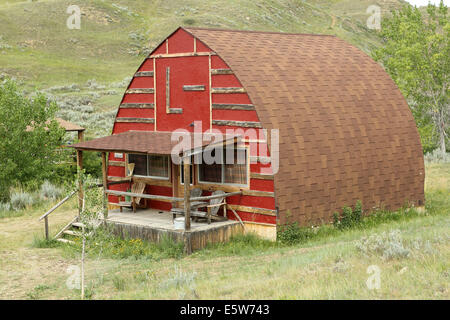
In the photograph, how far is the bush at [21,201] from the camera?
71.7 feet

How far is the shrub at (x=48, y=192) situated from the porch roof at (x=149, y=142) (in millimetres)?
6398

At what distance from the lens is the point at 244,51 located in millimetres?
16609

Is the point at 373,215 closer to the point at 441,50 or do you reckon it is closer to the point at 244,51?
the point at 244,51

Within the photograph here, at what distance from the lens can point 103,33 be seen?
66.4 meters

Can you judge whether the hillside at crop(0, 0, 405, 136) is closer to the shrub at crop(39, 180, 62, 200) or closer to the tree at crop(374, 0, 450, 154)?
the shrub at crop(39, 180, 62, 200)

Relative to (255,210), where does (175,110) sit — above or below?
above

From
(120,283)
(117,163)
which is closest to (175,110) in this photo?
(117,163)

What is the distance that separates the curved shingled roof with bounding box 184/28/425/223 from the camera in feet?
50.2

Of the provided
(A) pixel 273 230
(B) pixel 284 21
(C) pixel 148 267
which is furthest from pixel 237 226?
(B) pixel 284 21

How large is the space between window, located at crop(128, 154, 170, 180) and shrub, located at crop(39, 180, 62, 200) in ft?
18.6

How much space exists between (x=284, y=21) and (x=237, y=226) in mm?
59919

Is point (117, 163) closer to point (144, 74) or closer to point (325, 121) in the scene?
point (144, 74)

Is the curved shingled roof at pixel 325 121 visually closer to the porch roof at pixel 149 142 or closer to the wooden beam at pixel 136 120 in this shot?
the porch roof at pixel 149 142

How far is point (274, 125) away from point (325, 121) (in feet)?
6.27
